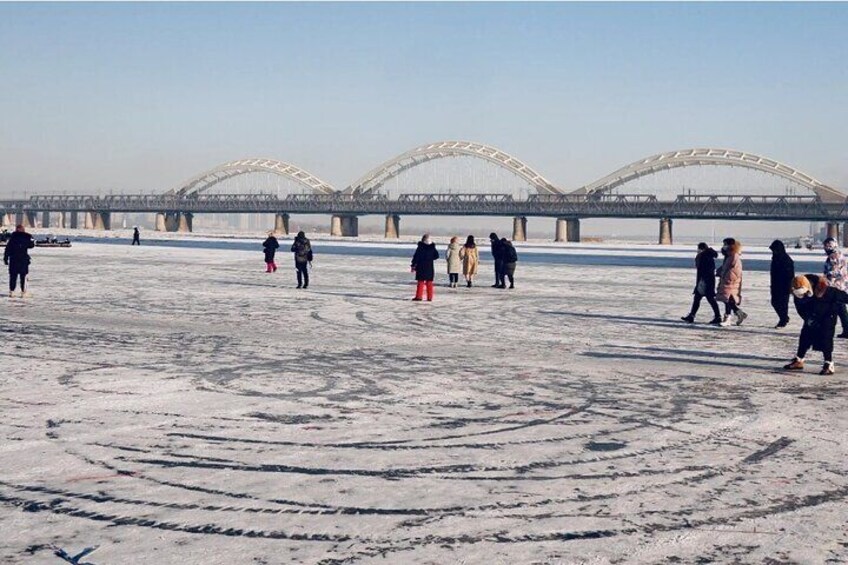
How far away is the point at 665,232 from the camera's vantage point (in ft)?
351

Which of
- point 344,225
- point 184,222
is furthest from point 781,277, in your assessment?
point 184,222

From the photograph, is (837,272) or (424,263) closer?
(837,272)

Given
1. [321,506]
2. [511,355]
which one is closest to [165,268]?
[511,355]

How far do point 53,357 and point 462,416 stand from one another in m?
6.47

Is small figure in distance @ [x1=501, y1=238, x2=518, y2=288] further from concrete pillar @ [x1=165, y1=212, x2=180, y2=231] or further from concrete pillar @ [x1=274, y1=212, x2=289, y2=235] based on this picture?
concrete pillar @ [x1=165, y1=212, x2=180, y2=231]

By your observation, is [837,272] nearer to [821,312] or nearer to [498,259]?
[821,312]

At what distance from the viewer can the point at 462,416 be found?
8.78m

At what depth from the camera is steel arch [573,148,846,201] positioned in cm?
12215

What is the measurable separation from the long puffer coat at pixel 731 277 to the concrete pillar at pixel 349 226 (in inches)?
4511

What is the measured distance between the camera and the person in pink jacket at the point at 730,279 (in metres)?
17.4

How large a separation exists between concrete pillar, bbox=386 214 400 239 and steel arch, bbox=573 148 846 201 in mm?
28921

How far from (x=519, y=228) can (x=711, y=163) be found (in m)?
31.6

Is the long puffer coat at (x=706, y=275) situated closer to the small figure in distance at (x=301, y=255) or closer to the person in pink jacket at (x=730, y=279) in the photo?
the person in pink jacket at (x=730, y=279)

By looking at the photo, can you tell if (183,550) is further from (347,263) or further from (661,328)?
(347,263)
